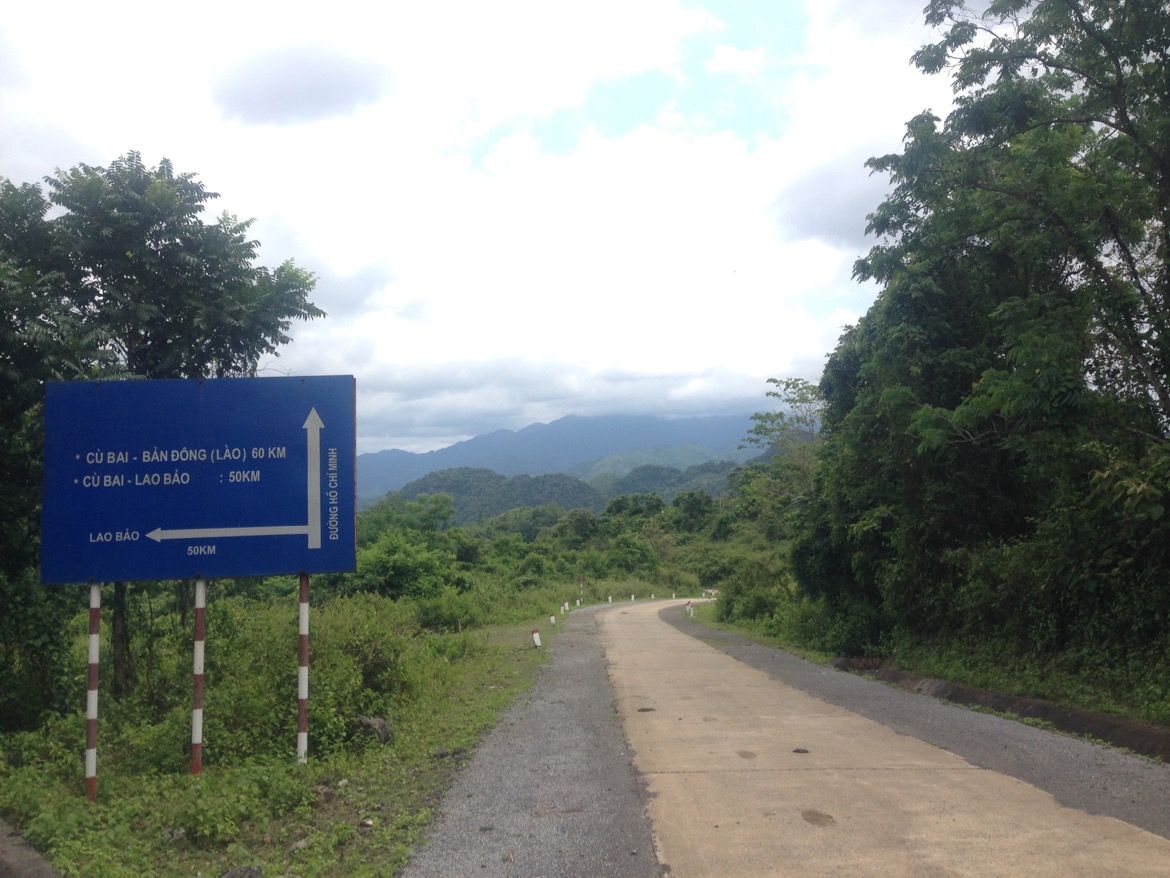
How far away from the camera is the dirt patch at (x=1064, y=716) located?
8125 mm

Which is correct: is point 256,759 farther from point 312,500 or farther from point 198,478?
point 198,478

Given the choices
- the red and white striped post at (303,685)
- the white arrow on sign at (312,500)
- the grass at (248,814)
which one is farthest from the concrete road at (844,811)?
the white arrow on sign at (312,500)

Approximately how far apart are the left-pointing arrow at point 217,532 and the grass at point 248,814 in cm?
194

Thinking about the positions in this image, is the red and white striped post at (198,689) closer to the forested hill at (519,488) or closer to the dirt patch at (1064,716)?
the dirt patch at (1064,716)

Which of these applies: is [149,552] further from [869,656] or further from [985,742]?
[869,656]

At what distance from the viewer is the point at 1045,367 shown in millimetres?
10742

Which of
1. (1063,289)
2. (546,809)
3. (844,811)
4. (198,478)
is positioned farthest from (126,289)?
(1063,289)

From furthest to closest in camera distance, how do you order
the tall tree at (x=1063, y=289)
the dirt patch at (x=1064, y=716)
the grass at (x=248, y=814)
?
the tall tree at (x=1063, y=289) < the dirt patch at (x=1064, y=716) < the grass at (x=248, y=814)

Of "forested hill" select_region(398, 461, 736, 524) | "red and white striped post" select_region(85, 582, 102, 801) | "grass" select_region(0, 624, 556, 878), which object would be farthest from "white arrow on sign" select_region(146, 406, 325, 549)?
"forested hill" select_region(398, 461, 736, 524)

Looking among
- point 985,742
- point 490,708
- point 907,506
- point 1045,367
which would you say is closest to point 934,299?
point 907,506

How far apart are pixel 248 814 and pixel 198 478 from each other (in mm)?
2875

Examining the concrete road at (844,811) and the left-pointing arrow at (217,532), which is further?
the left-pointing arrow at (217,532)

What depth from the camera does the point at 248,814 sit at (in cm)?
590

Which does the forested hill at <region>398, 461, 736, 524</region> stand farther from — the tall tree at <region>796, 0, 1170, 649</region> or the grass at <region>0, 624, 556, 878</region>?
the grass at <region>0, 624, 556, 878</region>
